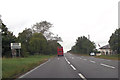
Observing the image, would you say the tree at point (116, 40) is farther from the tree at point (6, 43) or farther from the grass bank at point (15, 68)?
the grass bank at point (15, 68)

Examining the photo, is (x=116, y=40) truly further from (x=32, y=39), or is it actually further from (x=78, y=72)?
(x=78, y=72)

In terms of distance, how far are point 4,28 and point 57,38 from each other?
34.5 m

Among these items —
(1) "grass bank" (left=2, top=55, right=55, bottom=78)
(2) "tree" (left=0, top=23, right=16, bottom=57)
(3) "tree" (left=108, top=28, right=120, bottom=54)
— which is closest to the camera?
(1) "grass bank" (left=2, top=55, right=55, bottom=78)

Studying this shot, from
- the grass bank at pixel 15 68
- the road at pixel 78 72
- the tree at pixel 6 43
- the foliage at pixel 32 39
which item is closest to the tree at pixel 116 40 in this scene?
the foliage at pixel 32 39

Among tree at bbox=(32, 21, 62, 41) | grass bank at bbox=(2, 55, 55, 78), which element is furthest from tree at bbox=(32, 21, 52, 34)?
grass bank at bbox=(2, 55, 55, 78)

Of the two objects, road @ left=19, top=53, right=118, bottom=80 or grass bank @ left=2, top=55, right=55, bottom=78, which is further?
grass bank @ left=2, top=55, right=55, bottom=78

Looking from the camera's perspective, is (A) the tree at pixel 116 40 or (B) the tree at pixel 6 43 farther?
(A) the tree at pixel 116 40

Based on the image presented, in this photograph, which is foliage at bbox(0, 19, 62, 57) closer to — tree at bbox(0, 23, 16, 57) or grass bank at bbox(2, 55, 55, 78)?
tree at bbox(0, 23, 16, 57)

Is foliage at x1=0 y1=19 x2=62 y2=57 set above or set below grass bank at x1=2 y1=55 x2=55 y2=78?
above

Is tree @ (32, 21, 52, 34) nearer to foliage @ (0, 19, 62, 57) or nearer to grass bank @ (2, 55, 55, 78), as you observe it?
foliage @ (0, 19, 62, 57)

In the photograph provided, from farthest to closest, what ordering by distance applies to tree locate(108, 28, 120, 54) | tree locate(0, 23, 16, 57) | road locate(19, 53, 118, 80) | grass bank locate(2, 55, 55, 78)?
tree locate(108, 28, 120, 54)
tree locate(0, 23, 16, 57)
grass bank locate(2, 55, 55, 78)
road locate(19, 53, 118, 80)

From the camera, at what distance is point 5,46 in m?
46.7

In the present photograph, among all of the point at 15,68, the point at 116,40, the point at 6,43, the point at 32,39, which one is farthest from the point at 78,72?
the point at 116,40

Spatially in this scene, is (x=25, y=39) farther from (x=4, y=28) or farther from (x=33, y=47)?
(x=4, y=28)
